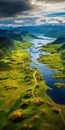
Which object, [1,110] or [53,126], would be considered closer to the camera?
[53,126]

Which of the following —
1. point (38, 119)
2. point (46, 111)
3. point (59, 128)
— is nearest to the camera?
point (59, 128)

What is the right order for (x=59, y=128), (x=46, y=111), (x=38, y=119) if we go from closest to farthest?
(x=59, y=128) < (x=38, y=119) < (x=46, y=111)

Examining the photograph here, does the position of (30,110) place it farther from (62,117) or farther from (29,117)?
(62,117)

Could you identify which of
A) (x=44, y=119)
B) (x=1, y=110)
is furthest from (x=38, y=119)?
(x=1, y=110)

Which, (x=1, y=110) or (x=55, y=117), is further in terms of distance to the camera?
(x=1, y=110)

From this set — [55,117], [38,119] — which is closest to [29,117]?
[38,119]

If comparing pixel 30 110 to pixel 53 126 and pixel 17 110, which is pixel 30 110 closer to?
pixel 17 110

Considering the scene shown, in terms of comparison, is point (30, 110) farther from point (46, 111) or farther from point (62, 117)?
point (62, 117)
